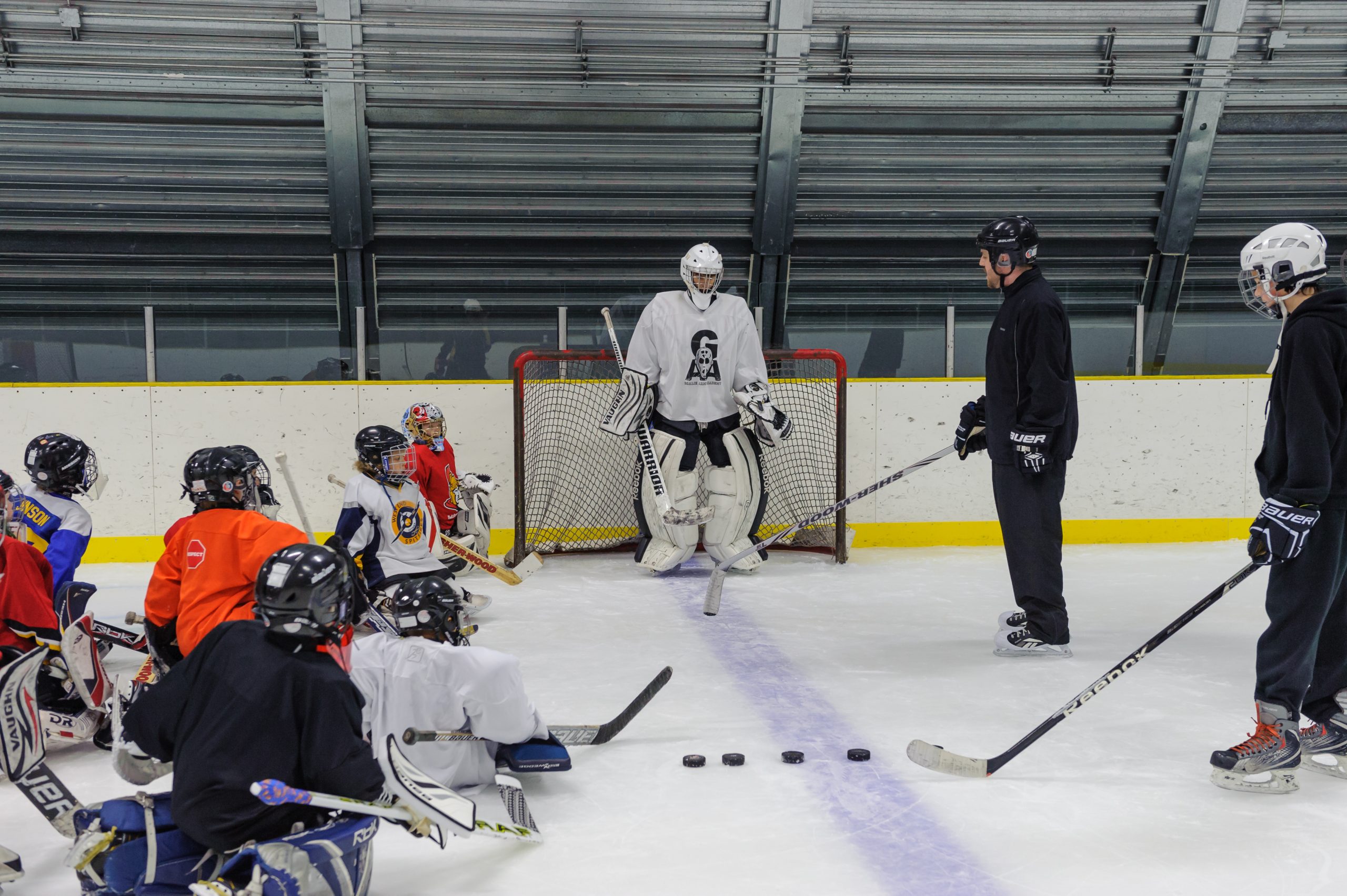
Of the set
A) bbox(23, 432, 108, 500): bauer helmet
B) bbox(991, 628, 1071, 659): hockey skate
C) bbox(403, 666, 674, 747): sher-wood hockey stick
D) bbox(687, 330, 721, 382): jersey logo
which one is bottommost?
bbox(991, 628, 1071, 659): hockey skate

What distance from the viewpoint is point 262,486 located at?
11.6ft

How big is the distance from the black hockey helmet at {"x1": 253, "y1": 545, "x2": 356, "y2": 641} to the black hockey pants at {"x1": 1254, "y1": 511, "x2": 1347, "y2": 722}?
198 centimetres

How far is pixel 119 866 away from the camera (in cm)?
173

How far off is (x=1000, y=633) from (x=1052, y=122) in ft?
15.8

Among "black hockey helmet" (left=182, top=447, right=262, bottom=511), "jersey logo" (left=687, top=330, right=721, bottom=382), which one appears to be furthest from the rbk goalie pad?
"black hockey helmet" (left=182, top=447, right=262, bottom=511)

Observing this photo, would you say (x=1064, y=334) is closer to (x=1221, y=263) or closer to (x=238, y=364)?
(x=238, y=364)

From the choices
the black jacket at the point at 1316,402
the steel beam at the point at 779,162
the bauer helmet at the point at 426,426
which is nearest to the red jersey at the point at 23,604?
the bauer helmet at the point at 426,426

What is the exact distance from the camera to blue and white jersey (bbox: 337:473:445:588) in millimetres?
3570

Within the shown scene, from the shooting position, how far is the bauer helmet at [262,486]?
2.70m

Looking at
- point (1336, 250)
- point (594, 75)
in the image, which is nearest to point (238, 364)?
point (594, 75)

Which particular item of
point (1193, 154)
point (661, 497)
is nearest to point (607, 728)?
point (661, 497)

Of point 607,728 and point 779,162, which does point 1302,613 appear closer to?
point 607,728

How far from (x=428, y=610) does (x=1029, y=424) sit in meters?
2.11

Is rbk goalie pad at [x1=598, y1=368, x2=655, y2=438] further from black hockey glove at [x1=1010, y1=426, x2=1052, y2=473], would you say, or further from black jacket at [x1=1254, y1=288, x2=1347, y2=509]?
black jacket at [x1=1254, y1=288, x2=1347, y2=509]
